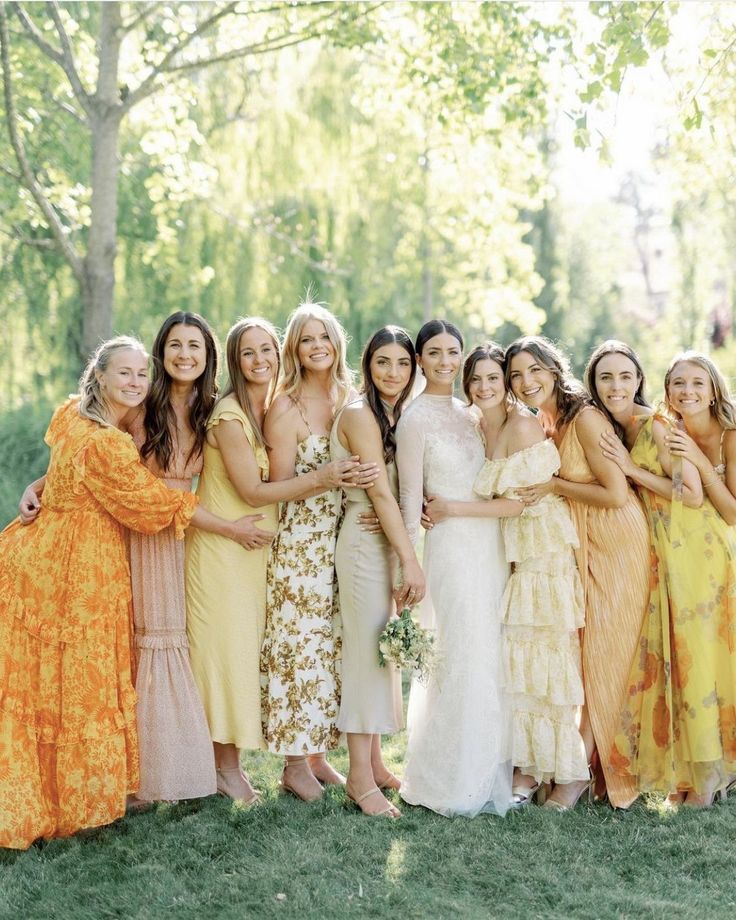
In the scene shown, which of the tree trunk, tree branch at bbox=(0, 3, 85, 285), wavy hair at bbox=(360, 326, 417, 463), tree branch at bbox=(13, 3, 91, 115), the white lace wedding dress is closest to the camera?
the white lace wedding dress

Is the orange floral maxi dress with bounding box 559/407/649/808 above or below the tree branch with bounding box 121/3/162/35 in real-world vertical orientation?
below

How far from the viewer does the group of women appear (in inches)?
173

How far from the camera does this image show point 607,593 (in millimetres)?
4645

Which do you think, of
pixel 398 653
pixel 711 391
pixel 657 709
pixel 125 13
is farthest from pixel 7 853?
pixel 125 13

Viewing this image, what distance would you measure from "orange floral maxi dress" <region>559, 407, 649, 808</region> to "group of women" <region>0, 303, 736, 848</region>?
0.03 ft

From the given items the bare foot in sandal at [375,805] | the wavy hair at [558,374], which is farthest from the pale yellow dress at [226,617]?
the wavy hair at [558,374]

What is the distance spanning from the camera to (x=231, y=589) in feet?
14.9

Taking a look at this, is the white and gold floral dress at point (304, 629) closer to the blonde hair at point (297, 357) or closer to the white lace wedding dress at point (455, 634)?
the blonde hair at point (297, 357)

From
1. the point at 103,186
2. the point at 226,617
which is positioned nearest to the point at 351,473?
the point at 226,617

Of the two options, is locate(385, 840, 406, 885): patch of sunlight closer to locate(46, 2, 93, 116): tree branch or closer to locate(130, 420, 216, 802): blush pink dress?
locate(130, 420, 216, 802): blush pink dress

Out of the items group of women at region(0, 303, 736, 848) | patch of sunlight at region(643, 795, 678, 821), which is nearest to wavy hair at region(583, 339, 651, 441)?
group of women at region(0, 303, 736, 848)

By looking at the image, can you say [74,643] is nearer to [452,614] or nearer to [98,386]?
[98,386]

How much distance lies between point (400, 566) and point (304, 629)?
541 mm

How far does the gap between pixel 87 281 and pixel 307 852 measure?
5714 millimetres
